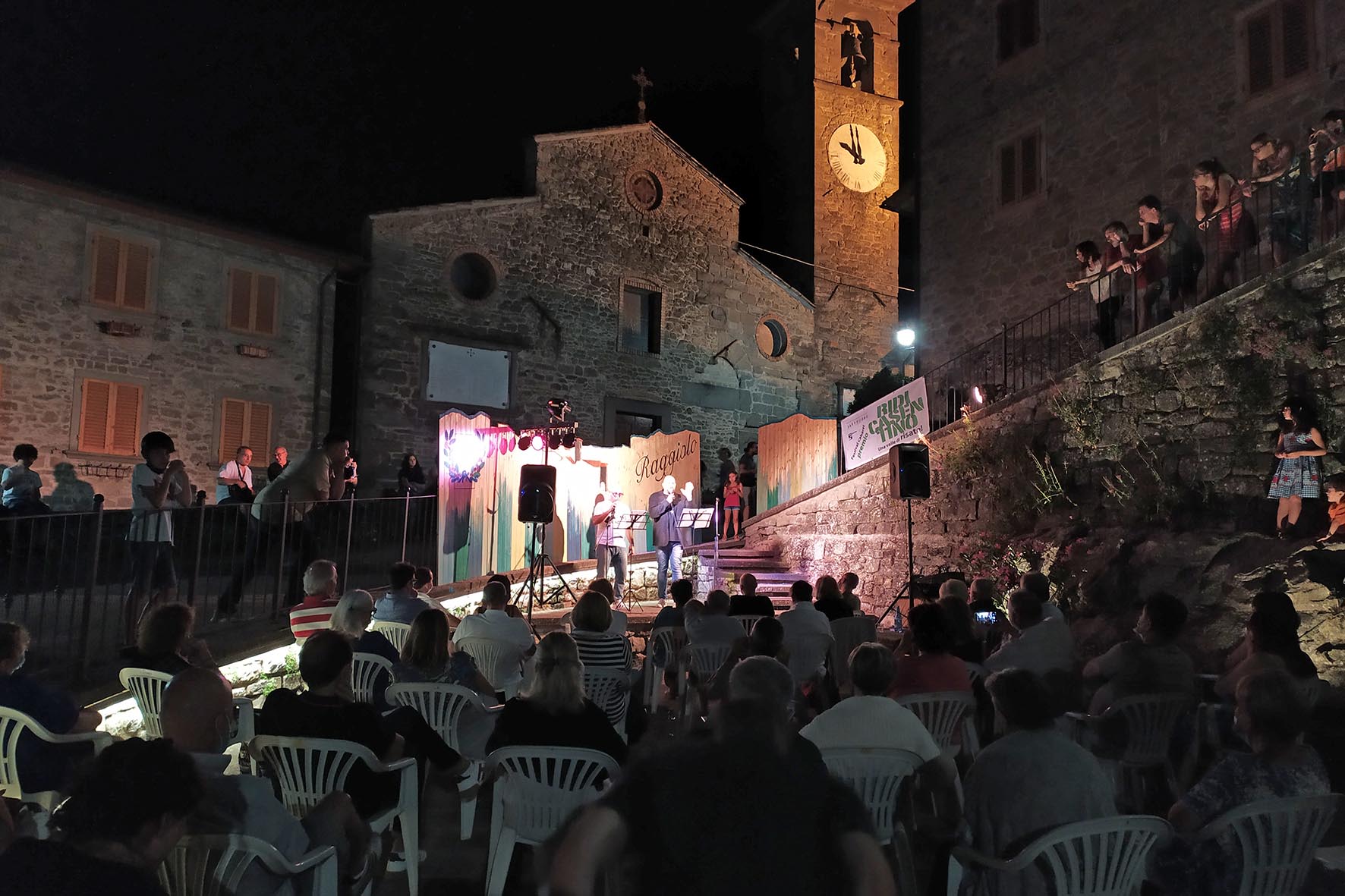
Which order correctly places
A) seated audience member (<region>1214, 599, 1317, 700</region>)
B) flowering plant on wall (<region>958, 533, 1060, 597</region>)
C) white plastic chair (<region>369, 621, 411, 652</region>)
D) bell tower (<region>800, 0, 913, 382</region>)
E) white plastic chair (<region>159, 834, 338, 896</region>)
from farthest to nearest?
bell tower (<region>800, 0, 913, 382</region>) < flowering plant on wall (<region>958, 533, 1060, 597</region>) < white plastic chair (<region>369, 621, 411, 652</region>) < seated audience member (<region>1214, 599, 1317, 700</region>) < white plastic chair (<region>159, 834, 338, 896</region>)

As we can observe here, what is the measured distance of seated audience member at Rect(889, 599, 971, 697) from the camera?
4.36m

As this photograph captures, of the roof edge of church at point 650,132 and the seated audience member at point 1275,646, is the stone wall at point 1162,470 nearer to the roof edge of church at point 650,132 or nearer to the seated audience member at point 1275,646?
the seated audience member at point 1275,646

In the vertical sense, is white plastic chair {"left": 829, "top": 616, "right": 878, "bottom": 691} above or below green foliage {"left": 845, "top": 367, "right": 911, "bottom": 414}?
below

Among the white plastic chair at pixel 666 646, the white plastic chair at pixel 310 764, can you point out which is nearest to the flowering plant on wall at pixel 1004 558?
the white plastic chair at pixel 666 646

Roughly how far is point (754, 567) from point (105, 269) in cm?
1039

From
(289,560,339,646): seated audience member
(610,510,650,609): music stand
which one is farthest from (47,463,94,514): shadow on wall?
(289,560,339,646): seated audience member

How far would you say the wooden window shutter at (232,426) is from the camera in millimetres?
14641

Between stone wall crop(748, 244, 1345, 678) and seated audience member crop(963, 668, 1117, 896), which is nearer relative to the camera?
seated audience member crop(963, 668, 1117, 896)

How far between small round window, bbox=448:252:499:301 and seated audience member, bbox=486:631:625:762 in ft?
47.6

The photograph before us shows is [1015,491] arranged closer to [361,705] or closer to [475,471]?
[475,471]

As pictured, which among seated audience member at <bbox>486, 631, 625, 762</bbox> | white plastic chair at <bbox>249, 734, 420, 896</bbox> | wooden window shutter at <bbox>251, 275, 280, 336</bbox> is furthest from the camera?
wooden window shutter at <bbox>251, 275, 280, 336</bbox>

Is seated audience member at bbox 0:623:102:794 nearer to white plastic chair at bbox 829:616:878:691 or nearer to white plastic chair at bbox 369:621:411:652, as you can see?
white plastic chair at bbox 369:621:411:652

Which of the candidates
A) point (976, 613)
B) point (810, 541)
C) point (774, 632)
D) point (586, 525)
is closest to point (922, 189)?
point (810, 541)

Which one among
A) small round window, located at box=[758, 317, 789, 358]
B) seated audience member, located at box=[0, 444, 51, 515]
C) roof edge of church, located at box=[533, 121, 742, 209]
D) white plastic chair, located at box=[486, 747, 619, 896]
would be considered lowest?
white plastic chair, located at box=[486, 747, 619, 896]
